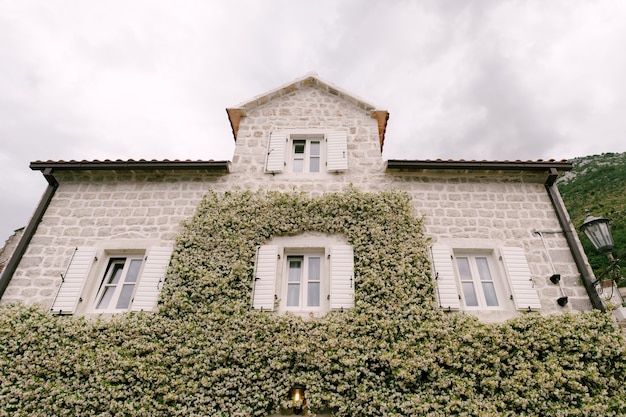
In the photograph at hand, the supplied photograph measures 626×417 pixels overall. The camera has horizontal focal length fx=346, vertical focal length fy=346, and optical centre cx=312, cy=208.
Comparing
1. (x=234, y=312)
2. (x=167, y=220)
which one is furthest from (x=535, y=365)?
(x=167, y=220)

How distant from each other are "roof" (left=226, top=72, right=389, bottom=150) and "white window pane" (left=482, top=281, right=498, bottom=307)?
440cm

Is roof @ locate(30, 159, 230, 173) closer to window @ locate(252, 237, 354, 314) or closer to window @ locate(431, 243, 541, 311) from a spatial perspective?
window @ locate(252, 237, 354, 314)

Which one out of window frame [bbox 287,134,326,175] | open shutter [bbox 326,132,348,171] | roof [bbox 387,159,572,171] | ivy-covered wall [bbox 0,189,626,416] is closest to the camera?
ivy-covered wall [bbox 0,189,626,416]

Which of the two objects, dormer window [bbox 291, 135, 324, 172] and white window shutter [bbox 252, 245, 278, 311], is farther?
dormer window [bbox 291, 135, 324, 172]

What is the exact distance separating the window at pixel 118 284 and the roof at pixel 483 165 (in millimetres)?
5685

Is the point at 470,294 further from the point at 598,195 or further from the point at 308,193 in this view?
the point at 598,195

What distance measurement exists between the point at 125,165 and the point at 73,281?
2588 mm

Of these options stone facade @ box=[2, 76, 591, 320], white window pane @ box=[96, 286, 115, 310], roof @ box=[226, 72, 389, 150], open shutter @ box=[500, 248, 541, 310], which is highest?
roof @ box=[226, 72, 389, 150]

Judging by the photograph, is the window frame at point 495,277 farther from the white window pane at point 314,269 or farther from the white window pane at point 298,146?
the white window pane at point 298,146

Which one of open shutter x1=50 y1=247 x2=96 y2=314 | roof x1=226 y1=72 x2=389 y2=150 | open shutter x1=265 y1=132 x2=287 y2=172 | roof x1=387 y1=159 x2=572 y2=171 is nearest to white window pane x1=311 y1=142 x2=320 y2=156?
open shutter x1=265 y1=132 x2=287 y2=172

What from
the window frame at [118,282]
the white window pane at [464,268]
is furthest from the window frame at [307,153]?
the window frame at [118,282]

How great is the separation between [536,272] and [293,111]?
6.45 m

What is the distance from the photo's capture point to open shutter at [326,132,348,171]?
782 cm

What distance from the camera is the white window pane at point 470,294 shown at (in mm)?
6320
